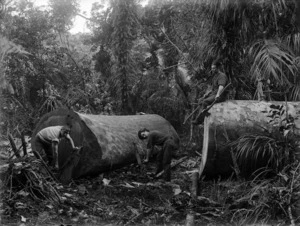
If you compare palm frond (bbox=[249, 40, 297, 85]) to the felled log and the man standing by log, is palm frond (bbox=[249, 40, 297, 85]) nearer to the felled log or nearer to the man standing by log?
the man standing by log

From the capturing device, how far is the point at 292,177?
5293 mm

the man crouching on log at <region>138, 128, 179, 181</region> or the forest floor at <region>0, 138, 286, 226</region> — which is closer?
the forest floor at <region>0, 138, 286, 226</region>

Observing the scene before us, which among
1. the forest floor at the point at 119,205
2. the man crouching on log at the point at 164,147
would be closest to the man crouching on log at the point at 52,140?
the forest floor at the point at 119,205

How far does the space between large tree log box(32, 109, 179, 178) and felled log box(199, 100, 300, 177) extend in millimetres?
1909

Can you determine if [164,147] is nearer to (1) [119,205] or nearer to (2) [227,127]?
(2) [227,127]

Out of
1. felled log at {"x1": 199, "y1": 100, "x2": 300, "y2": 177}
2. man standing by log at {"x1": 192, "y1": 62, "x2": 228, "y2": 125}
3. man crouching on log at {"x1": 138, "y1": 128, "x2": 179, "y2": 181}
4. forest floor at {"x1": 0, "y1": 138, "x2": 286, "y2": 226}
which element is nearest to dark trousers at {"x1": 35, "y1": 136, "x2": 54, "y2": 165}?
forest floor at {"x1": 0, "y1": 138, "x2": 286, "y2": 226}

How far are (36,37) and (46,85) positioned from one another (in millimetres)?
1695

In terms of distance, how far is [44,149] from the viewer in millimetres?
7812

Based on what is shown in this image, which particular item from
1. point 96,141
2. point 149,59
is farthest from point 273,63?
point 149,59

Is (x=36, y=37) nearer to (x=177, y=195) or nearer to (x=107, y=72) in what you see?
(x=107, y=72)

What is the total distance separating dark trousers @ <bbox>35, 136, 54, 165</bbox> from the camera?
7.68 m

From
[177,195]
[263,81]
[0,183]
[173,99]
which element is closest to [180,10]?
[173,99]

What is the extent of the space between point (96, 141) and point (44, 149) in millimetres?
954

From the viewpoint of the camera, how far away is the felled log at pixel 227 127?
7211 mm
